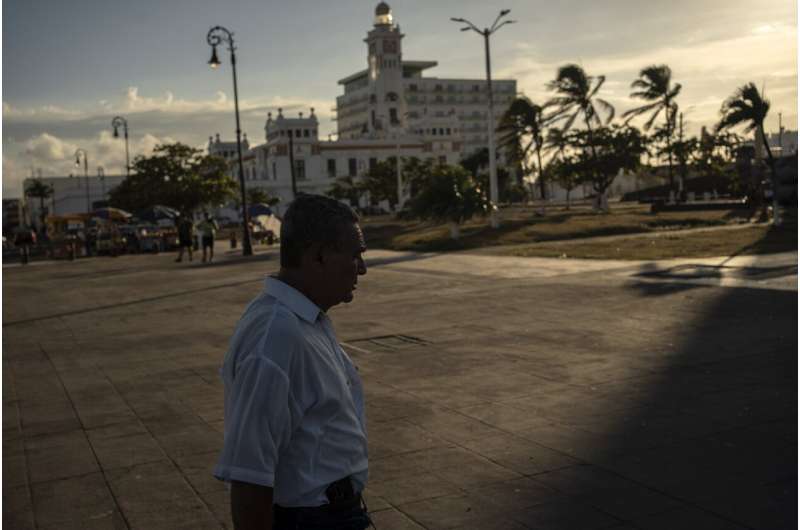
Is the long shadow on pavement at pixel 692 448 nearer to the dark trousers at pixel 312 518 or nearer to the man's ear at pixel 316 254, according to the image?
the dark trousers at pixel 312 518

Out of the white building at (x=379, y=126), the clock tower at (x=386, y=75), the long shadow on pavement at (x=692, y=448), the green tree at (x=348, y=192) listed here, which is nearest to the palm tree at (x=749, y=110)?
the long shadow on pavement at (x=692, y=448)

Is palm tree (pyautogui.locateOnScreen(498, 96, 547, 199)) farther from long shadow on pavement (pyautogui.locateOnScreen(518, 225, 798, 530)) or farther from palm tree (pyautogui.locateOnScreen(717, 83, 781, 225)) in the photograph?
long shadow on pavement (pyautogui.locateOnScreen(518, 225, 798, 530))

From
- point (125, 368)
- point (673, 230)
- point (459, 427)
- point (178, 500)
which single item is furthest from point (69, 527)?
point (673, 230)

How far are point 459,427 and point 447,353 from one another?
318 centimetres

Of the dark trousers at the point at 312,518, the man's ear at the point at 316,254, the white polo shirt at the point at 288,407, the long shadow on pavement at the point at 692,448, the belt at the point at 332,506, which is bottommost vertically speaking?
the long shadow on pavement at the point at 692,448

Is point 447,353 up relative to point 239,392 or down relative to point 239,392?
down

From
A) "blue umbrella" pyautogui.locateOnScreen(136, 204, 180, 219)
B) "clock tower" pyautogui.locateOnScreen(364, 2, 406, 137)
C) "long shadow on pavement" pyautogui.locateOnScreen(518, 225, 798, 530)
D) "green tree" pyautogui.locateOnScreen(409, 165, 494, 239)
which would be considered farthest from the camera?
"clock tower" pyautogui.locateOnScreen(364, 2, 406, 137)

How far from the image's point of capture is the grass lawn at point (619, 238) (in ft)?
74.6

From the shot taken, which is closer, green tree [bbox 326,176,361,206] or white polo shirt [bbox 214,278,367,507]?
white polo shirt [bbox 214,278,367,507]

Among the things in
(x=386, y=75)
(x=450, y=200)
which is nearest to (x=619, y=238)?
(x=450, y=200)

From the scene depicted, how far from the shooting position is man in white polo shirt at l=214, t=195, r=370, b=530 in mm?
2289

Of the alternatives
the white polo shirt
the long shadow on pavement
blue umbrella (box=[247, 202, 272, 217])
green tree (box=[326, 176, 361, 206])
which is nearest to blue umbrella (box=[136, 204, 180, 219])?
blue umbrella (box=[247, 202, 272, 217])

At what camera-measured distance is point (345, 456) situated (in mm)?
2441

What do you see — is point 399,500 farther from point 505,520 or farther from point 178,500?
point 178,500
